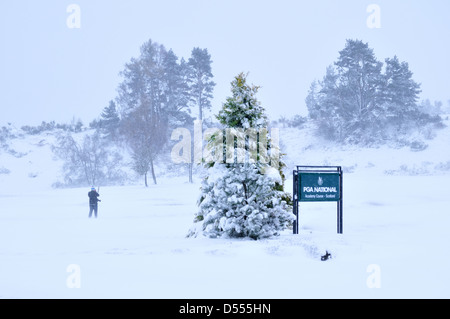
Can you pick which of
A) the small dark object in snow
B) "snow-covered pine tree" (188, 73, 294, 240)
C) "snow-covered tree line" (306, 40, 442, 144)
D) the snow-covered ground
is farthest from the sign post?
"snow-covered tree line" (306, 40, 442, 144)

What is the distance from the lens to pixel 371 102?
56.1 m

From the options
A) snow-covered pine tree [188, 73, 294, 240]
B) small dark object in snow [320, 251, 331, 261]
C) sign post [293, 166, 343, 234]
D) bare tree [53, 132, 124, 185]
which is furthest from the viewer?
bare tree [53, 132, 124, 185]

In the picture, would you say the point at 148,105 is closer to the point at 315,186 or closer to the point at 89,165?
the point at 89,165

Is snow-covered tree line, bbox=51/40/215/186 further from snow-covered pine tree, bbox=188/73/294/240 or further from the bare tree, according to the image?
snow-covered pine tree, bbox=188/73/294/240

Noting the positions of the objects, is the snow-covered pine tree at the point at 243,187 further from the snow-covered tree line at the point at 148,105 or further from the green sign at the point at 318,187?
the snow-covered tree line at the point at 148,105

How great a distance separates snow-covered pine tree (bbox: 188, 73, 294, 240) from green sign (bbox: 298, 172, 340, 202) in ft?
2.99

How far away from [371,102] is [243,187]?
168 feet

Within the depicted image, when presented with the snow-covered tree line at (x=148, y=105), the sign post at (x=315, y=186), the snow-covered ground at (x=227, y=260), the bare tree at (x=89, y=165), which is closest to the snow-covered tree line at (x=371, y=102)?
the snow-covered tree line at (x=148, y=105)

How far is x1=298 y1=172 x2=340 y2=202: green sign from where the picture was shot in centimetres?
1080

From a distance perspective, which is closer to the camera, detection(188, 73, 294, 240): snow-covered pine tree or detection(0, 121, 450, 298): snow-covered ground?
detection(0, 121, 450, 298): snow-covered ground

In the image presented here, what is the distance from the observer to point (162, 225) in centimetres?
1591

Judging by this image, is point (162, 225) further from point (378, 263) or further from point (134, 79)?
point (134, 79)

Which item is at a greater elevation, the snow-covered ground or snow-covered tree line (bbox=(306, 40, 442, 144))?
snow-covered tree line (bbox=(306, 40, 442, 144))
